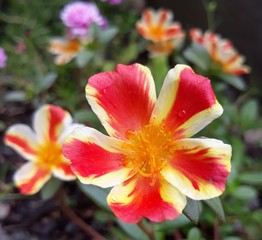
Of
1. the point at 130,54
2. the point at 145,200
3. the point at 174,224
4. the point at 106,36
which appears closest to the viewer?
the point at 145,200

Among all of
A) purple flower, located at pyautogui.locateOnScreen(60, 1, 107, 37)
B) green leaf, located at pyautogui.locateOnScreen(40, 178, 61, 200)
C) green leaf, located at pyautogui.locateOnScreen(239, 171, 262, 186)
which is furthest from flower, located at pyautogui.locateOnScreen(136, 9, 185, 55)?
green leaf, located at pyautogui.locateOnScreen(40, 178, 61, 200)

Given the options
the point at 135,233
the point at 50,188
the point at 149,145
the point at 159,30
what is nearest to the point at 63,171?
the point at 50,188

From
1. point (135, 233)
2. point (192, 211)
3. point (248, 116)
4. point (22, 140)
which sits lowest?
point (248, 116)

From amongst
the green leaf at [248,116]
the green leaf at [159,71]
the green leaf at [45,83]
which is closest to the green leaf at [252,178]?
the green leaf at [248,116]

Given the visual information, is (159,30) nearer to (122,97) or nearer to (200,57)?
(200,57)

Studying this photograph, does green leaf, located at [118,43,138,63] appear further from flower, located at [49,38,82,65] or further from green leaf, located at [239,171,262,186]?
green leaf, located at [239,171,262,186]
